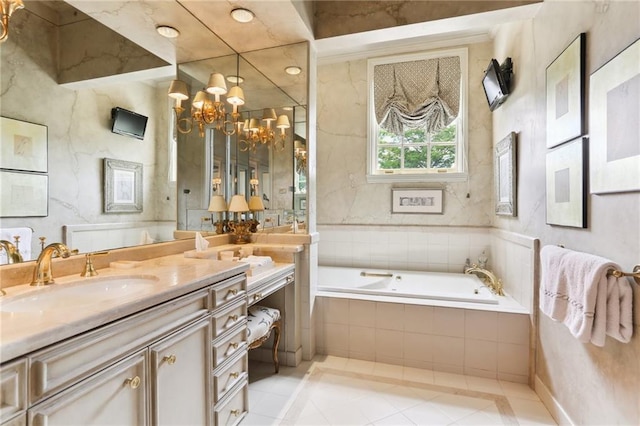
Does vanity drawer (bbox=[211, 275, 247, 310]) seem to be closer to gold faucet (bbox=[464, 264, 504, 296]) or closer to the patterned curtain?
gold faucet (bbox=[464, 264, 504, 296])

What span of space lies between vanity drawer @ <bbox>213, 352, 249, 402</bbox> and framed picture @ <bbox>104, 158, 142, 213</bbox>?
0.96 m

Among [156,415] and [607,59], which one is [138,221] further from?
[607,59]

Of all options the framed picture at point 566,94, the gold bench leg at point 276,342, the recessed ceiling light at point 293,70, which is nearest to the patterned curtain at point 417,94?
the recessed ceiling light at point 293,70

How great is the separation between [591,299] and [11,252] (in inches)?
90.9

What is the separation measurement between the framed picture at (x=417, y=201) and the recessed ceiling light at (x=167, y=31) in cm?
254

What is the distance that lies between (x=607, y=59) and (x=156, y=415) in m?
2.27

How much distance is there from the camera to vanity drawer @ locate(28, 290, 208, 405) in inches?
28.3

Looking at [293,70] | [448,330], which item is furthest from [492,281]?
[293,70]

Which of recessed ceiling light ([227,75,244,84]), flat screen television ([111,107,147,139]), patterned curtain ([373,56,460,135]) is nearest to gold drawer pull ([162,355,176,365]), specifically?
flat screen television ([111,107,147,139])

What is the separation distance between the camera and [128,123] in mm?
1592

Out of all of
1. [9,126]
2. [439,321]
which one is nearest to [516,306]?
[439,321]

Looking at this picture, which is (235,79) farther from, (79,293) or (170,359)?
(170,359)

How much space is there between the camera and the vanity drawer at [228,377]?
4.52 ft

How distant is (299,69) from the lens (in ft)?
8.14
